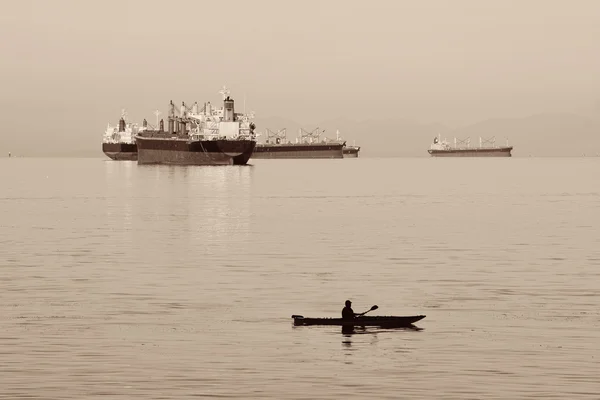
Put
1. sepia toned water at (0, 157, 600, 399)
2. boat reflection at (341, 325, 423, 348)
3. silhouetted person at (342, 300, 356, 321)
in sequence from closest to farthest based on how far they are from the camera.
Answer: sepia toned water at (0, 157, 600, 399) < boat reflection at (341, 325, 423, 348) < silhouetted person at (342, 300, 356, 321)

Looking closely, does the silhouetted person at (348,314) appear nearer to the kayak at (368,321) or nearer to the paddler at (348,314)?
the paddler at (348,314)

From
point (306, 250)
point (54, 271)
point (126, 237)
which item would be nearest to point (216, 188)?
point (126, 237)

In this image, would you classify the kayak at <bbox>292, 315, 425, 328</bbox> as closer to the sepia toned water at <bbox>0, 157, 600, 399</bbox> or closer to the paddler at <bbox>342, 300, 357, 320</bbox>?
the paddler at <bbox>342, 300, 357, 320</bbox>

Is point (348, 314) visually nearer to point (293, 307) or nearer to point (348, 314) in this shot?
point (348, 314)

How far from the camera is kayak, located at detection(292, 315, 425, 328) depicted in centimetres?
3888

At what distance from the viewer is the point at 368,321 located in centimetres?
3891

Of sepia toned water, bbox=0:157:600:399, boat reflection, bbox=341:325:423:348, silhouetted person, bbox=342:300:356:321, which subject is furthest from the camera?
silhouetted person, bbox=342:300:356:321

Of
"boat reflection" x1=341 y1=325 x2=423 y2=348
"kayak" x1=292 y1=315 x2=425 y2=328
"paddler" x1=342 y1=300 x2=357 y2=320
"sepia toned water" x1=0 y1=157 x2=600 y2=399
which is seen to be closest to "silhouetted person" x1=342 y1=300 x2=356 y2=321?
"paddler" x1=342 y1=300 x2=357 y2=320

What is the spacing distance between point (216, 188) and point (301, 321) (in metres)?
127

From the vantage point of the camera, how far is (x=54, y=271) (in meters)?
59.1

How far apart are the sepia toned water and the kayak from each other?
359mm

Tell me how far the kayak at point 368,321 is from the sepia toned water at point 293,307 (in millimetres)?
359

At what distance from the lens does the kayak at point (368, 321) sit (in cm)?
3888

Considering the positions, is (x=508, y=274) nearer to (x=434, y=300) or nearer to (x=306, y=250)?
(x=434, y=300)
